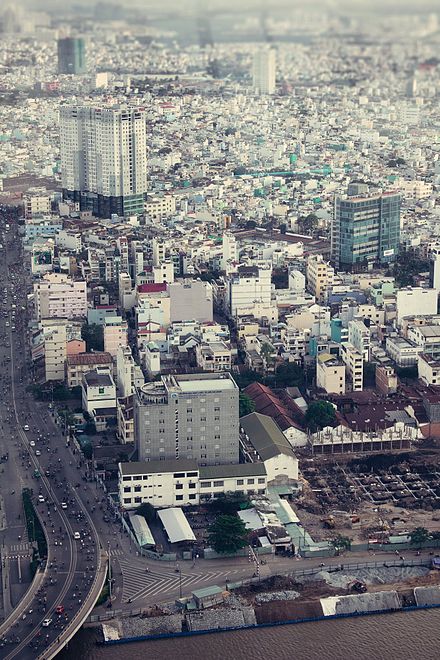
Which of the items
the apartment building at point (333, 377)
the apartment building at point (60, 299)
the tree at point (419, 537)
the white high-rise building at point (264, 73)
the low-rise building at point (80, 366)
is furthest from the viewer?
the white high-rise building at point (264, 73)

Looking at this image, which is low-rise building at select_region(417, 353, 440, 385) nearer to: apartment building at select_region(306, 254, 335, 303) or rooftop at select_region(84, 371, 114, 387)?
apartment building at select_region(306, 254, 335, 303)

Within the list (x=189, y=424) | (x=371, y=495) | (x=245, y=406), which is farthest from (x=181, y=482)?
(x=245, y=406)

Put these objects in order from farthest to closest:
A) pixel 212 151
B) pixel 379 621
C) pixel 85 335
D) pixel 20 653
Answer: pixel 212 151, pixel 85 335, pixel 379 621, pixel 20 653

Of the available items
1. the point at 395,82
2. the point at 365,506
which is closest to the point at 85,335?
the point at 365,506

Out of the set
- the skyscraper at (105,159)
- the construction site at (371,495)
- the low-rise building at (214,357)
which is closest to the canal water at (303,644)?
the construction site at (371,495)

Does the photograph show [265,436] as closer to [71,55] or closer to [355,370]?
[355,370]

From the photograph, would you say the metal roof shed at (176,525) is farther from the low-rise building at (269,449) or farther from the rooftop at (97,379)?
the rooftop at (97,379)

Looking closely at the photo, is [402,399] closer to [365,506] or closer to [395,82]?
[365,506]
